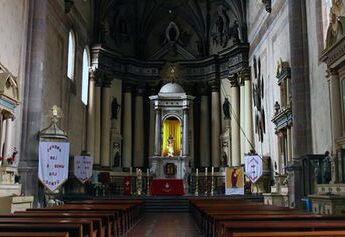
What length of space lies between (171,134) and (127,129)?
2.72 metres

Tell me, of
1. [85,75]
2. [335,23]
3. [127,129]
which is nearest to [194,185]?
[127,129]

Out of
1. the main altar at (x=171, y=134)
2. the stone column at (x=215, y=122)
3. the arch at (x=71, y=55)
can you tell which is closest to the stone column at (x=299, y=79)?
the arch at (x=71, y=55)

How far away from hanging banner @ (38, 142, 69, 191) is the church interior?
0.05 meters

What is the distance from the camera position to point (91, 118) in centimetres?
2411

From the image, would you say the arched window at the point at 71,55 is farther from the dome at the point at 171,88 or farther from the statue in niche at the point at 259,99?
the statue in niche at the point at 259,99

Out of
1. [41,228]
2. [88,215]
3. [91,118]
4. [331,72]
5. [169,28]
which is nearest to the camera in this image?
[41,228]

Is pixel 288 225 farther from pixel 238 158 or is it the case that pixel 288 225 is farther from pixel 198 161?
pixel 198 161

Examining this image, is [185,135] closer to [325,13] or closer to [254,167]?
[254,167]

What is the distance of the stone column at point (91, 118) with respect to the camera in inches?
943

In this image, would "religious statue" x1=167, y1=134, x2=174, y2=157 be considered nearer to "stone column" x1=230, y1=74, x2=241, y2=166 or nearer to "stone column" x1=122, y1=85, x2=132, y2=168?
"stone column" x1=122, y1=85, x2=132, y2=168

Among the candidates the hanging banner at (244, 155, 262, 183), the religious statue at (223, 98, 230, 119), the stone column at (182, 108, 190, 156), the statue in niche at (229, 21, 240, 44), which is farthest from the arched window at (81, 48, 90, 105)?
the hanging banner at (244, 155, 262, 183)

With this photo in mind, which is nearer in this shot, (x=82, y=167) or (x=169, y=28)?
(x=82, y=167)

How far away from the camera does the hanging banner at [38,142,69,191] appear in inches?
599

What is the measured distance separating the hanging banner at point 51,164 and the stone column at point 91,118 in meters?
8.22
